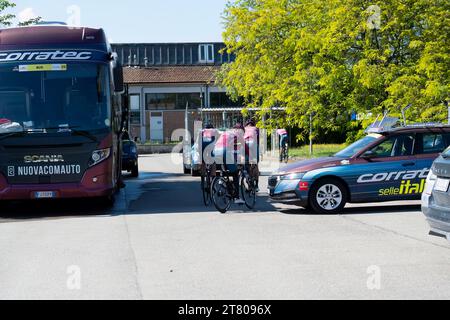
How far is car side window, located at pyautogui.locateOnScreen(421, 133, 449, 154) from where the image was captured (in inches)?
567

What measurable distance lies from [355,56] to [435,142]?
13.7m

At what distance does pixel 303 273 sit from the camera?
8.15 metres

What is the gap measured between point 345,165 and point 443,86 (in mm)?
11326

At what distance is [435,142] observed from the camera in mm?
14438

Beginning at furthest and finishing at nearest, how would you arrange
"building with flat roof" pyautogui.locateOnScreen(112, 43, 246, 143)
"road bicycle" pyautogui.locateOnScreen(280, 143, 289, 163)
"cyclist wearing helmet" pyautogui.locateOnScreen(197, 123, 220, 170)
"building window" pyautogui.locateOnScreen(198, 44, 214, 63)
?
"building window" pyautogui.locateOnScreen(198, 44, 214, 63) < "building with flat roof" pyautogui.locateOnScreen(112, 43, 246, 143) < "road bicycle" pyautogui.locateOnScreen(280, 143, 289, 163) < "cyclist wearing helmet" pyautogui.locateOnScreen(197, 123, 220, 170)

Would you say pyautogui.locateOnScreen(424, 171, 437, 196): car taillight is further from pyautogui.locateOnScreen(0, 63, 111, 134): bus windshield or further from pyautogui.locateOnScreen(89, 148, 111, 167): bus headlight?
pyautogui.locateOnScreen(0, 63, 111, 134): bus windshield

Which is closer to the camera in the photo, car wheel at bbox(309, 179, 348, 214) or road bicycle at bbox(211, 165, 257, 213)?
car wheel at bbox(309, 179, 348, 214)

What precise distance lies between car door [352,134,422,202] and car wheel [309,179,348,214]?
238 mm

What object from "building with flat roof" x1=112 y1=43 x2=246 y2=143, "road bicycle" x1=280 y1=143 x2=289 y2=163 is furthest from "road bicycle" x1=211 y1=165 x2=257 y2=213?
"building with flat roof" x1=112 y1=43 x2=246 y2=143

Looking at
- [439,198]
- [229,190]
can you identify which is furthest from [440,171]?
[229,190]

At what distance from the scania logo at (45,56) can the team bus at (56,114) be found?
19 mm

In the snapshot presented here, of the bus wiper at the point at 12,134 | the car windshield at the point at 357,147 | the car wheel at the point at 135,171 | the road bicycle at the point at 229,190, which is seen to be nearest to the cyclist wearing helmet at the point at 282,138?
the car wheel at the point at 135,171

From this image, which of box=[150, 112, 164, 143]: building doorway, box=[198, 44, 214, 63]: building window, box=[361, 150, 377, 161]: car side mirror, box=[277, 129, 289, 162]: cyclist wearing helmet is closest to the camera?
box=[361, 150, 377, 161]: car side mirror

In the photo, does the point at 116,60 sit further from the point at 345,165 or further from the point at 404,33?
the point at 404,33
